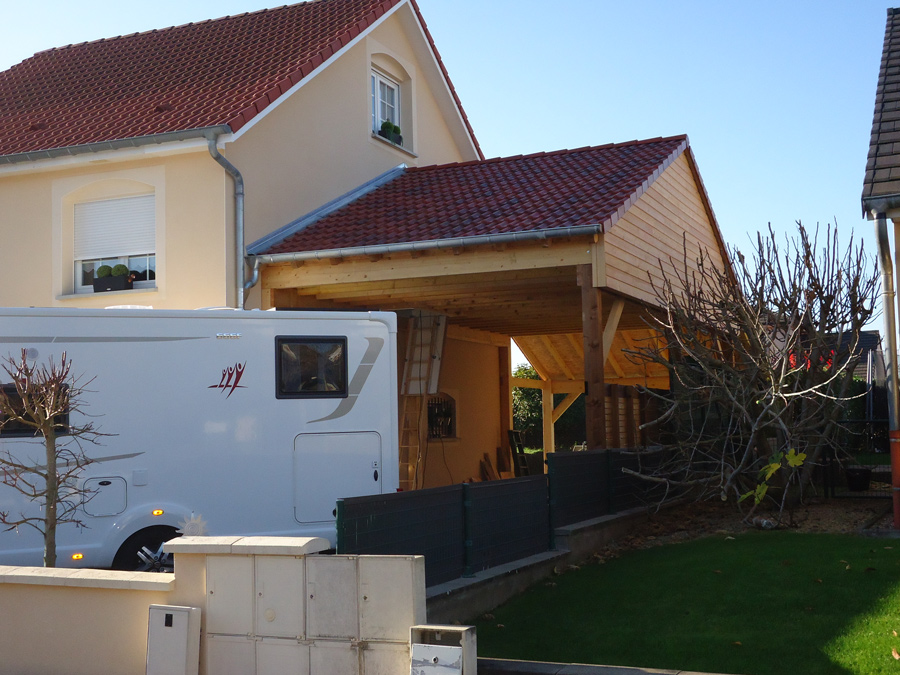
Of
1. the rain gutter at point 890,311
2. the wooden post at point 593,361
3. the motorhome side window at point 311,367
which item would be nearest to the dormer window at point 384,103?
the wooden post at point 593,361

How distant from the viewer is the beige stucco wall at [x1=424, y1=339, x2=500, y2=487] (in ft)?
61.9

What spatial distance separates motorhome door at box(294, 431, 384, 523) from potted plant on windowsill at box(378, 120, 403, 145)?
10175mm

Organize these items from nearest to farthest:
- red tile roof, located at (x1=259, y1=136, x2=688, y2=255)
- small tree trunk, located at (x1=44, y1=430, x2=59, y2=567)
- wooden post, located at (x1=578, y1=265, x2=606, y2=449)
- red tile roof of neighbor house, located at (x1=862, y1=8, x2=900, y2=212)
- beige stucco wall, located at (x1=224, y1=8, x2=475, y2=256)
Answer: small tree trunk, located at (x1=44, y1=430, x2=59, y2=567) < red tile roof of neighbor house, located at (x1=862, y1=8, x2=900, y2=212) < wooden post, located at (x1=578, y1=265, x2=606, y2=449) < red tile roof, located at (x1=259, y1=136, x2=688, y2=255) < beige stucco wall, located at (x1=224, y1=8, x2=475, y2=256)

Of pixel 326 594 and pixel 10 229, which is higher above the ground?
pixel 10 229

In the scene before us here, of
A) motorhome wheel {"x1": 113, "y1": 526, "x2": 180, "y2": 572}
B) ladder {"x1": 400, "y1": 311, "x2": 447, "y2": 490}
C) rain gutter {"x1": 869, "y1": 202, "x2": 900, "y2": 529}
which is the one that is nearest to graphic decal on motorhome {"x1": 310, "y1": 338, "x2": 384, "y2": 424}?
motorhome wheel {"x1": 113, "y1": 526, "x2": 180, "y2": 572}

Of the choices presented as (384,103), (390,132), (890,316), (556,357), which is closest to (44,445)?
(890,316)

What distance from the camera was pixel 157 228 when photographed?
14.2 m

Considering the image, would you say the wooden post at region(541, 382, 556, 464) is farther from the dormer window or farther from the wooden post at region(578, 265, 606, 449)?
the wooden post at region(578, 265, 606, 449)

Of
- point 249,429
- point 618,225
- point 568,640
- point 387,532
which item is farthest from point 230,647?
point 618,225

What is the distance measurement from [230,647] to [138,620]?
0.73 m

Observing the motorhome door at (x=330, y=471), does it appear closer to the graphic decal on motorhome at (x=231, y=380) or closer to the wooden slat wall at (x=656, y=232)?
the graphic decal on motorhome at (x=231, y=380)

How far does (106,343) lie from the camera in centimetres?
878

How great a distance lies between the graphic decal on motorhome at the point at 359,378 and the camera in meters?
9.51

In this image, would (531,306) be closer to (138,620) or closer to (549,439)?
(549,439)
